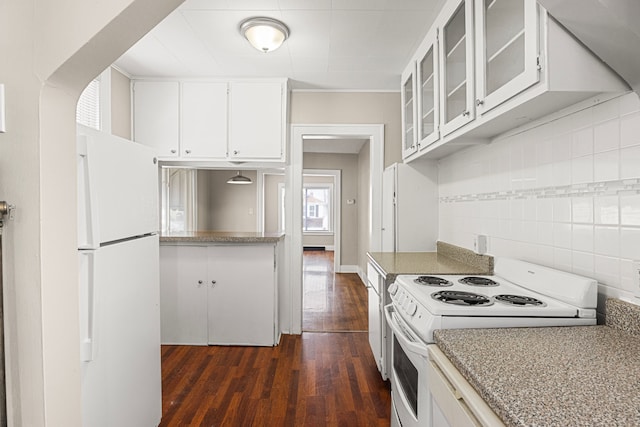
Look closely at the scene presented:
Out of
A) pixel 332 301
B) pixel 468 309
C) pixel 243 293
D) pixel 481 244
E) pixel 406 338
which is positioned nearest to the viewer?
pixel 468 309

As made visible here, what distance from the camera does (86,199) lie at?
132cm

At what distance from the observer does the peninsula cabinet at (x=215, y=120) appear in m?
3.15

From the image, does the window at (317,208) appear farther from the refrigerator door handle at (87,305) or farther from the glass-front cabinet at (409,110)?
the refrigerator door handle at (87,305)

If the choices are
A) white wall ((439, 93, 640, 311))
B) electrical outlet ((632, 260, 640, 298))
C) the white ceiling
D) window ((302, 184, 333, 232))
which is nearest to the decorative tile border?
white wall ((439, 93, 640, 311))

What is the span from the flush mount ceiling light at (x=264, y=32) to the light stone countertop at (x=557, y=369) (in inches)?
77.6

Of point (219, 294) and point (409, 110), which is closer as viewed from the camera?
point (409, 110)

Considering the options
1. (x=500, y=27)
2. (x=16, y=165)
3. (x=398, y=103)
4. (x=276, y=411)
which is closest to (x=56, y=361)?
(x=16, y=165)

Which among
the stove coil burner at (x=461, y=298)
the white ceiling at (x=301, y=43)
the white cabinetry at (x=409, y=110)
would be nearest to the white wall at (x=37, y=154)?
the white ceiling at (x=301, y=43)

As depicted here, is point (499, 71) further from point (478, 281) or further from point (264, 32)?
point (264, 32)

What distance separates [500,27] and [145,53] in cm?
243

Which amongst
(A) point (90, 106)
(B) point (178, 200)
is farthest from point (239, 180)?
(A) point (90, 106)

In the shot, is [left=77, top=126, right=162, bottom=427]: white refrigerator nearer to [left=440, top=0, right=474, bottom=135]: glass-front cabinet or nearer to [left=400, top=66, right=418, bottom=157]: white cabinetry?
[left=440, top=0, right=474, bottom=135]: glass-front cabinet

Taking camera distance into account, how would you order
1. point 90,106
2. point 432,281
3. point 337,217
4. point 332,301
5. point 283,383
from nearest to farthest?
1. point 432,281
2. point 283,383
3. point 90,106
4. point 332,301
5. point 337,217

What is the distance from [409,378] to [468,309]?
0.43 metres
